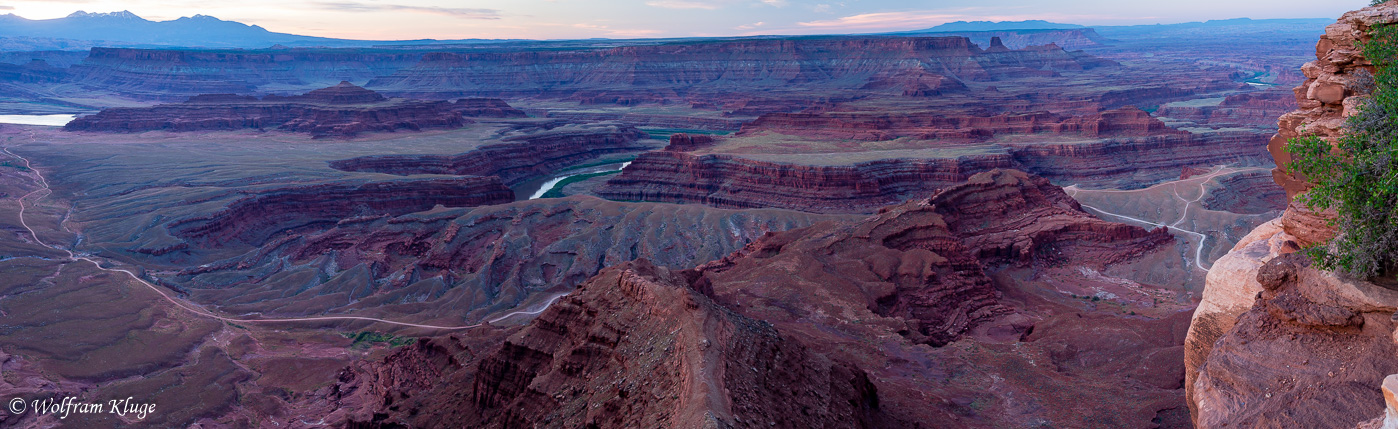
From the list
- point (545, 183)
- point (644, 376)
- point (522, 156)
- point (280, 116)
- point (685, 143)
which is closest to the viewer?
point (644, 376)

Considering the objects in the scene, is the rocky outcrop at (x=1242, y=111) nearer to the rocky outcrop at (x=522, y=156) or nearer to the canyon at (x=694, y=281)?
the canyon at (x=694, y=281)

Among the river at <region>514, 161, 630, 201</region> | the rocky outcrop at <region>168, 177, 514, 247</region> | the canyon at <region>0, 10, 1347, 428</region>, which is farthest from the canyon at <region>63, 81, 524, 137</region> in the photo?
the rocky outcrop at <region>168, 177, 514, 247</region>

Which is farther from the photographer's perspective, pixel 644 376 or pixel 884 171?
pixel 884 171

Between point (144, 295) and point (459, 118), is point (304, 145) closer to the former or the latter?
point (459, 118)

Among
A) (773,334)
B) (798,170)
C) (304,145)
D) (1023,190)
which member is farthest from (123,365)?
(304,145)

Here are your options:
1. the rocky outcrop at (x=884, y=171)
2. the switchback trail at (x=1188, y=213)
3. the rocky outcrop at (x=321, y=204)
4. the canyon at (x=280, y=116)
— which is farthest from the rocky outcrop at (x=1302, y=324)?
the canyon at (x=280, y=116)

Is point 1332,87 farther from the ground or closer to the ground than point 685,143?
farther from the ground

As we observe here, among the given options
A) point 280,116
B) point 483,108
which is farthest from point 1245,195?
point 280,116

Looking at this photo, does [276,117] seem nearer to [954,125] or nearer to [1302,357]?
[954,125]
